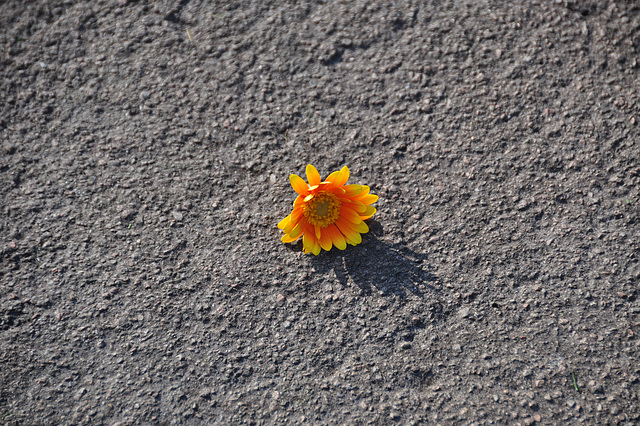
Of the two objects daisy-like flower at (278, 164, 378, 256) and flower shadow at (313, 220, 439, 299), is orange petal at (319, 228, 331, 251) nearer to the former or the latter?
daisy-like flower at (278, 164, 378, 256)

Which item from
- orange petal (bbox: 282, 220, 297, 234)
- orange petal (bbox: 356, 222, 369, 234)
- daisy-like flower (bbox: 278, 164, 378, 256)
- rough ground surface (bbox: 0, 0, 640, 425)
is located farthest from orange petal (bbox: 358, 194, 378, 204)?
orange petal (bbox: 282, 220, 297, 234)

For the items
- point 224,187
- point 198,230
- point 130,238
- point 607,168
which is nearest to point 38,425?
point 130,238

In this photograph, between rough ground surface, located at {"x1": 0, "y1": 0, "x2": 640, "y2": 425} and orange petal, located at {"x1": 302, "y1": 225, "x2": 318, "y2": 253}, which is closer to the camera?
rough ground surface, located at {"x1": 0, "y1": 0, "x2": 640, "y2": 425}

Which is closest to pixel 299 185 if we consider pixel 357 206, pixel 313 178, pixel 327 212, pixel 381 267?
pixel 313 178

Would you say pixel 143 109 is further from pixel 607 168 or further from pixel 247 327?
pixel 607 168

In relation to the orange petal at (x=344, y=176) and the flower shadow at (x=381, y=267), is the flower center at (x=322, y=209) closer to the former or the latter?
the orange petal at (x=344, y=176)

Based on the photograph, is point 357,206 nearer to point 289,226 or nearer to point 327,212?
point 327,212
